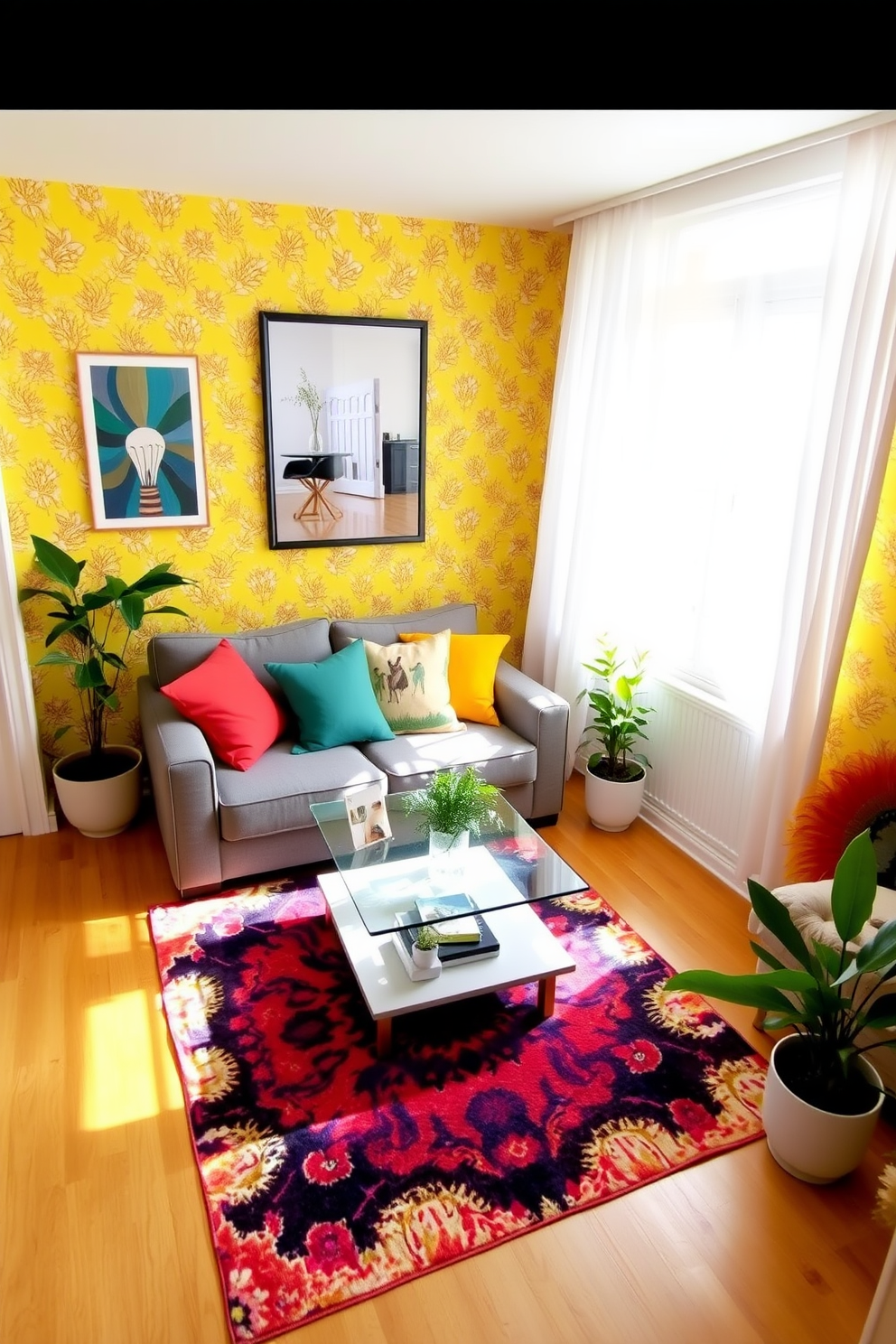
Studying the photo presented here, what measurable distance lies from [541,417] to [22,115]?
8.26 ft

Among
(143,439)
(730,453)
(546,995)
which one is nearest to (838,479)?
(730,453)

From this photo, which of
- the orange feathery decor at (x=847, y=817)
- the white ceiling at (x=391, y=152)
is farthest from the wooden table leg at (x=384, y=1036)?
the white ceiling at (x=391, y=152)

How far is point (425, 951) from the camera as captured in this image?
8.33 ft

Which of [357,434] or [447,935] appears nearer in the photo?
[447,935]

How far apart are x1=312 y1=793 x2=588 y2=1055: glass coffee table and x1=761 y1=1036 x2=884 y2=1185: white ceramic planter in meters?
0.66

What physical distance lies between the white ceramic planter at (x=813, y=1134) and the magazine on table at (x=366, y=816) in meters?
1.38

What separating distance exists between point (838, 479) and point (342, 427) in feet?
6.95

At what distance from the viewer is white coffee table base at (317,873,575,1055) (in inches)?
97.6

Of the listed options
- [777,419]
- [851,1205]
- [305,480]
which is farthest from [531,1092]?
[305,480]

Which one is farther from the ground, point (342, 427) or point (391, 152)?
point (391, 152)

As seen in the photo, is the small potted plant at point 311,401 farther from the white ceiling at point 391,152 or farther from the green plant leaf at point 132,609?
the green plant leaf at point 132,609

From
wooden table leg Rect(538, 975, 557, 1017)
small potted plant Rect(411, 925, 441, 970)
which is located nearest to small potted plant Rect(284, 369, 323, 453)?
small potted plant Rect(411, 925, 441, 970)

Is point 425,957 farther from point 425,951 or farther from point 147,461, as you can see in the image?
point 147,461

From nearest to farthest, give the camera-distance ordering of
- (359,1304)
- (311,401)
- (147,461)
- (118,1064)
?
(359,1304)
(118,1064)
(147,461)
(311,401)
